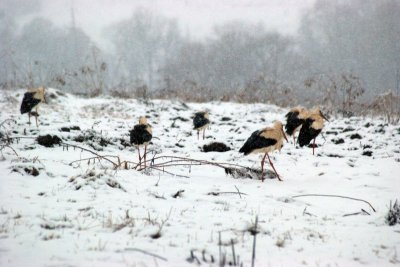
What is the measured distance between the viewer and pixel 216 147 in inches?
315

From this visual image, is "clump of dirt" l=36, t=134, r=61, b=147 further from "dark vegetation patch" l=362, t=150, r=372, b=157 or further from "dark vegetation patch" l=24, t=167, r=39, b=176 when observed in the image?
"dark vegetation patch" l=362, t=150, r=372, b=157

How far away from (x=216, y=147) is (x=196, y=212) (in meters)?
4.79

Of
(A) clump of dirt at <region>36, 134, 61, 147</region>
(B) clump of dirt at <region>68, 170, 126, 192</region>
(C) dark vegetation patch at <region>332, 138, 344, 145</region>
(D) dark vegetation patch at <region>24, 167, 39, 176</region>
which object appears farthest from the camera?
(C) dark vegetation patch at <region>332, 138, 344, 145</region>

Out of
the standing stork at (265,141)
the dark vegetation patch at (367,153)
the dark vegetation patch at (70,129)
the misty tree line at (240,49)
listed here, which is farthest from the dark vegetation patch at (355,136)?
the misty tree line at (240,49)

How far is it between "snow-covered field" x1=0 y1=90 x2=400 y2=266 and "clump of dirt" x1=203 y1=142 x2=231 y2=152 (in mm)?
534

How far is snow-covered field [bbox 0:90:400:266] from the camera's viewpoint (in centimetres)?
220

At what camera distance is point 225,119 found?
11562mm

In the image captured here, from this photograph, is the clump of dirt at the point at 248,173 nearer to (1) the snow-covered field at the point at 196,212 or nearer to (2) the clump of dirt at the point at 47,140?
(1) the snow-covered field at the point at 196,212

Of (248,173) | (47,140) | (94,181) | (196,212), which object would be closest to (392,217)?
(196,212)

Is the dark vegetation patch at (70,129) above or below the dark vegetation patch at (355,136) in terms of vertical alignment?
above

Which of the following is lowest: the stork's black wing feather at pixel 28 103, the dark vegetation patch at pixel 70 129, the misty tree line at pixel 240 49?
the dark vegetation patch at pixel 70 129

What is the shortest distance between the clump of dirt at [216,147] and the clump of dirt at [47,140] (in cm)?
323

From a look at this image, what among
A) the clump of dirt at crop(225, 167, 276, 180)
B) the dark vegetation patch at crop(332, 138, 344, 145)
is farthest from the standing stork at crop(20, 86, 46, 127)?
the dark vegetation patch at crop(332, 138, 344, 145)

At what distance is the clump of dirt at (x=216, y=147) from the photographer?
7956 mm
